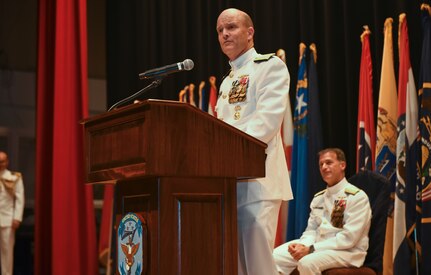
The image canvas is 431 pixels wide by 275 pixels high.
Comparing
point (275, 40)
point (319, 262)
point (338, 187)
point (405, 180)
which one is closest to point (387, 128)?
point (405, 180)

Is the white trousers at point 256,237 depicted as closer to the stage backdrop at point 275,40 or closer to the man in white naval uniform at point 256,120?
the man in white naval uniform at point 256,120

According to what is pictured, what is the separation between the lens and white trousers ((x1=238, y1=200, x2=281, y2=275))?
8.35ft

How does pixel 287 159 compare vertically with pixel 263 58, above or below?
below

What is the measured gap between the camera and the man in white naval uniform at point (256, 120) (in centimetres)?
256

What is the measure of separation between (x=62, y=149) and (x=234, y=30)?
4881mm

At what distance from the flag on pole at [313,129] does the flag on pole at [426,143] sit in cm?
119

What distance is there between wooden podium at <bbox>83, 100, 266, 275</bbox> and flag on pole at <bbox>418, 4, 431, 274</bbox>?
2.40 metres

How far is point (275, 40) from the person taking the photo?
6703 millimetres

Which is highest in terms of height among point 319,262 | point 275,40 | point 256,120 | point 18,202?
point 275,40

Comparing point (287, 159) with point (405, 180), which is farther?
point (287, 159)

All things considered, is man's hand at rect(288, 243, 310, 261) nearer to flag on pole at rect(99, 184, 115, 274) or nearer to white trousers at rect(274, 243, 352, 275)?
white trousers at rect(274, 243, 352, 275)

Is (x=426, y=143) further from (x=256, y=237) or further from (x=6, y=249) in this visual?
(x=6, y=249)

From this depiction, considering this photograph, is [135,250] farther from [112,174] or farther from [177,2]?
[177,2]

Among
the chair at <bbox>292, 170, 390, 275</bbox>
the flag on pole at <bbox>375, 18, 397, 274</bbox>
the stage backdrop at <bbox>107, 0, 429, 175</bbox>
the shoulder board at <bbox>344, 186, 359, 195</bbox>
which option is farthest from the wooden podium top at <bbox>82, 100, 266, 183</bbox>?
the stage backdrop at <bbox>107, 0, 429, 175</bbox>
